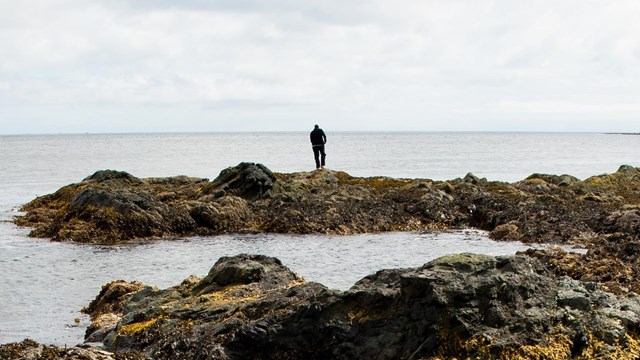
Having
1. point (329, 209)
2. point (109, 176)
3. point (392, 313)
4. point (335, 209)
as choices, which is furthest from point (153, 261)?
point (109, 176)

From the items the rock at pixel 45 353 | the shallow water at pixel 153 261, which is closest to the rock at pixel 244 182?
the shallow water at pixel 153 261

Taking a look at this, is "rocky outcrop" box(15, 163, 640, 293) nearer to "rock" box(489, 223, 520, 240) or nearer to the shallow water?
"rock" box(489, 223, 520, 240)

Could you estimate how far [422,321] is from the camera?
8.43 meters

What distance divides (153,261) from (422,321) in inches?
542

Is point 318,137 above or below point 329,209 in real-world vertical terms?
above

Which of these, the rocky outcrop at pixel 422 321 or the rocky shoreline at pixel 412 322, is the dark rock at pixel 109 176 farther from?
the rocky outcrop at pixel 422 321

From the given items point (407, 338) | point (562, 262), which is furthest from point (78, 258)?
point (407, 338)

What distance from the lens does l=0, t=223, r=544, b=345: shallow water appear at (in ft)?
46.8

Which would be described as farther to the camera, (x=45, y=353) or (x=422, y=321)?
(x=422, y=321)

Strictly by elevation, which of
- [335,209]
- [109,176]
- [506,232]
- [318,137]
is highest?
[318,137]

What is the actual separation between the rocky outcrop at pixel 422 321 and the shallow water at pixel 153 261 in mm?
4139

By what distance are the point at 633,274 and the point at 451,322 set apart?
29.8ft

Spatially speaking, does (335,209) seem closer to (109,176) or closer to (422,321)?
(109,176)

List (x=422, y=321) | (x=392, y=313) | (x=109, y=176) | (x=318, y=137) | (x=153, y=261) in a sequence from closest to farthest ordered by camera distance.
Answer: (x=422, y=321)
(x=392, y=313)
(x=153, y=261)
(x=109, y=176)
(x=318, y=137)
